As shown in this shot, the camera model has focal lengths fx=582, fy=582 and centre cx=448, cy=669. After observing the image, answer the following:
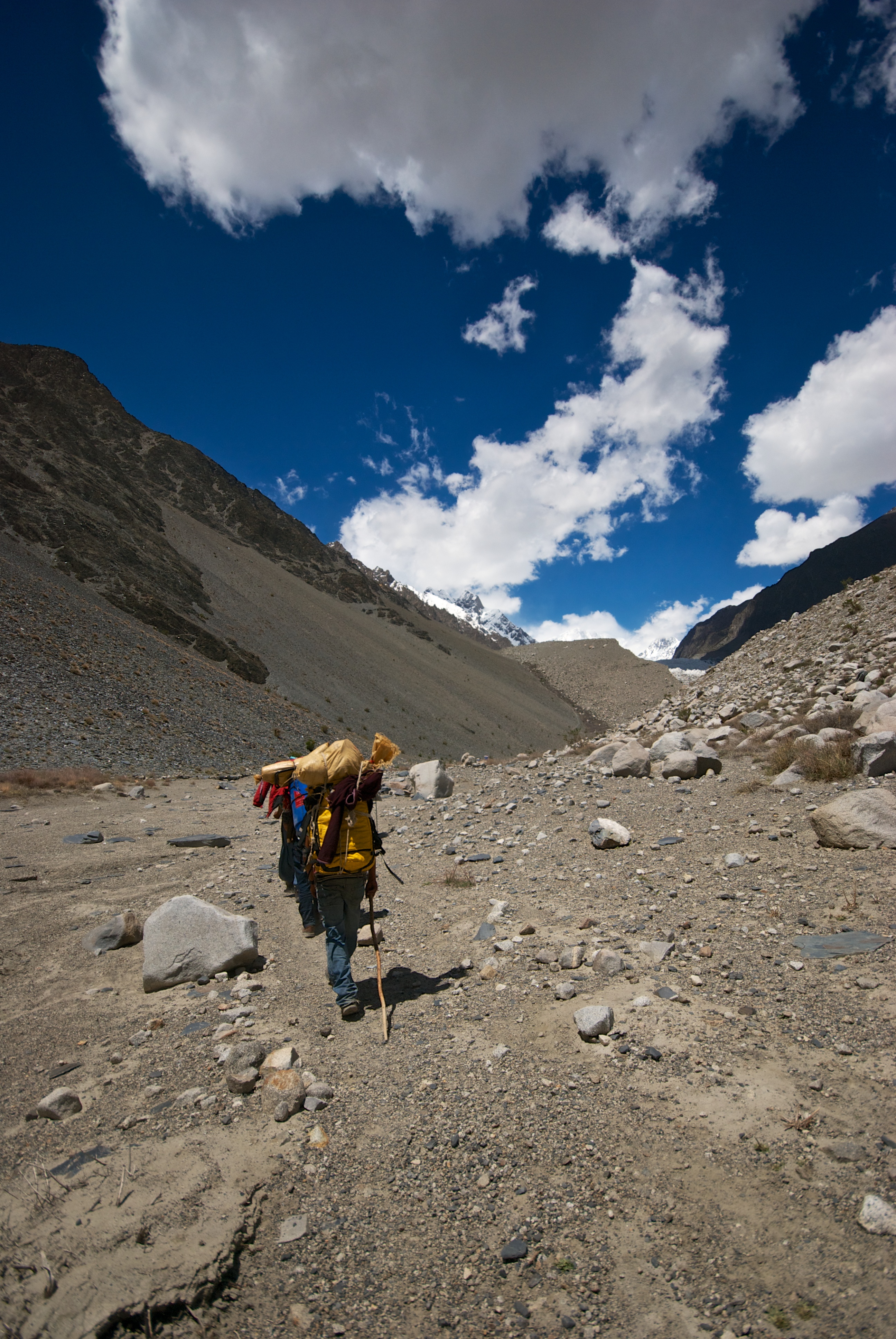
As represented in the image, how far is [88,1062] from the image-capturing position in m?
4.25

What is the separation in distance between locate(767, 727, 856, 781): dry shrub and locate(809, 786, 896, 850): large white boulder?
Result: 71.5 inches

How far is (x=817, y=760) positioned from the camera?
8.41 metres

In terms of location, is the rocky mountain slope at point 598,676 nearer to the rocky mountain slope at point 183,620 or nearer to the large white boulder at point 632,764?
the rocky mountain slope at point 183,620

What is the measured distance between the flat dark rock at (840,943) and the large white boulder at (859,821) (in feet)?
5.32

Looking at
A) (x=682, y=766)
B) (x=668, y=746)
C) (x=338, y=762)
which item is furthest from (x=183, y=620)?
(x=338, y=762)

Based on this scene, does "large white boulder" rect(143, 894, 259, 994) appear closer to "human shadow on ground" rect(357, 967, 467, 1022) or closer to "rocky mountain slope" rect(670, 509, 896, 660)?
"human shadow on ground" rect(357, 967, 467, 1022)

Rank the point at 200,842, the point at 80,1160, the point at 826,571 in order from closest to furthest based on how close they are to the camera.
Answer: the point at 80,1160 → the point at 200,842 → the point at 826,571

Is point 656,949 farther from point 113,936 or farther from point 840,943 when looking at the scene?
point 113,936

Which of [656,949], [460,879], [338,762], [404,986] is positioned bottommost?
[404,986]

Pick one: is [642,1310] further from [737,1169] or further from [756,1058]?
[756,1058]

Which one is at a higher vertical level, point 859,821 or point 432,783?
point 859,821

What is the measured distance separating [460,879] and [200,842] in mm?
5873

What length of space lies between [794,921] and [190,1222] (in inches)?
191

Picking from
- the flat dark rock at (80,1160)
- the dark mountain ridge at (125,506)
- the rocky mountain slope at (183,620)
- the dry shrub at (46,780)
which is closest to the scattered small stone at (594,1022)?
the flat dark rock at (80,1160)
